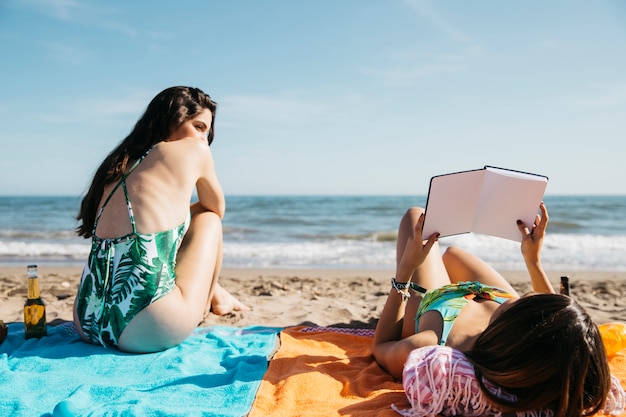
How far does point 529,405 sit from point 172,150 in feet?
8.09

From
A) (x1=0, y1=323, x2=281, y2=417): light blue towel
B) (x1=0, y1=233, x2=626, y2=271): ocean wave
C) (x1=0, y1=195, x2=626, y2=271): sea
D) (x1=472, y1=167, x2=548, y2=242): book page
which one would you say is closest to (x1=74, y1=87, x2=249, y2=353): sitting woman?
(x1=0, y1=323, x2=281, y2=417): light blue towel

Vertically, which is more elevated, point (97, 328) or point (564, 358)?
point (564, 358)

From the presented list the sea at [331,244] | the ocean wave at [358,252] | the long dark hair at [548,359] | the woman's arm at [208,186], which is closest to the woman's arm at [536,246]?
the long dark hair at [548,359]

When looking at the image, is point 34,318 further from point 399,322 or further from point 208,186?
point 399,322

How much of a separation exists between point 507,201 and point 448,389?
1.18 meters

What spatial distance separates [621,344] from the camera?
10.1 feet

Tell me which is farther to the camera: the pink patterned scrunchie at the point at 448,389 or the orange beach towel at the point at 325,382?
the orange beach towel at the point at 325,382

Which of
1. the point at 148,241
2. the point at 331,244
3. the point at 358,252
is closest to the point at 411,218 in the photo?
the point at 148,241

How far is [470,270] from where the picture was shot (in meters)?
3.32

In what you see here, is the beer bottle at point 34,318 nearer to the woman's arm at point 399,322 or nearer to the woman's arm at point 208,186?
the woman's arm at point 208,186

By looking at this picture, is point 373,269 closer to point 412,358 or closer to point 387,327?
point 387,327

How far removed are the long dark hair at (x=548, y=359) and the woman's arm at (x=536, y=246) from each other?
3.11ft

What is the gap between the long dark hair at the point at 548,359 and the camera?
1889mm

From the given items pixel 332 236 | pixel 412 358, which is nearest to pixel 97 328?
pixel 412 358
